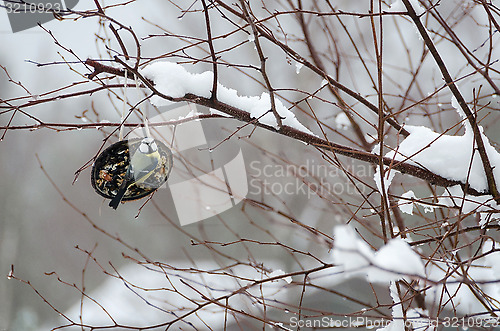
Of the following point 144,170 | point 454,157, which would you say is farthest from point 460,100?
point 144,170

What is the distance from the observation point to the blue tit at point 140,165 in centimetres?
101

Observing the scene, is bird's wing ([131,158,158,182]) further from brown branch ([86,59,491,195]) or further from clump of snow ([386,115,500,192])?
clump of snow ([386,115,500,192])

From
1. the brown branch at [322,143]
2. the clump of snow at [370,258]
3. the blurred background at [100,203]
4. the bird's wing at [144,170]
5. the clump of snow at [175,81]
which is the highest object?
the blurred background at [100,203]

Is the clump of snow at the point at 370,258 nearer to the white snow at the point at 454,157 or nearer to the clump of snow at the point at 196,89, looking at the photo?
the clump of snow at the point at 196,89

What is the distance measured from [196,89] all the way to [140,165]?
0.23 m

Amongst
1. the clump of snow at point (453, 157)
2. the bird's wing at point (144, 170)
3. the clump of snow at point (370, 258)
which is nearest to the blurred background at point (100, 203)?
the clump of snow at point (453, 157)

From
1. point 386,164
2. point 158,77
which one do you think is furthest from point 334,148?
point 158,77

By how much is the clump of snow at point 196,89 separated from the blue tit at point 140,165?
5.3 inches

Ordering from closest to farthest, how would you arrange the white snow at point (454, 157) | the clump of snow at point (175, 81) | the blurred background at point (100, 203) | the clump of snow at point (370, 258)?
the clump of snow at point (370, 258)
the clump of snow at point (175, 81)
the white snow at point (454, 157)
the blurred background at point (100, 203)

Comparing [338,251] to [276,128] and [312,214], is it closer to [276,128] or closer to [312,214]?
[276,128]

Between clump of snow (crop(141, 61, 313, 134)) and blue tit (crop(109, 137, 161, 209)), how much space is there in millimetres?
134

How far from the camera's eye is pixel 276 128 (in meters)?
1.08

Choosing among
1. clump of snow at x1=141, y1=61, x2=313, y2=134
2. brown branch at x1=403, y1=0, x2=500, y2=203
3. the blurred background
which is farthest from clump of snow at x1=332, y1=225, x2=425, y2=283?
the blurred background

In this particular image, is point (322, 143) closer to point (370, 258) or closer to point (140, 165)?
point (140, 165)
